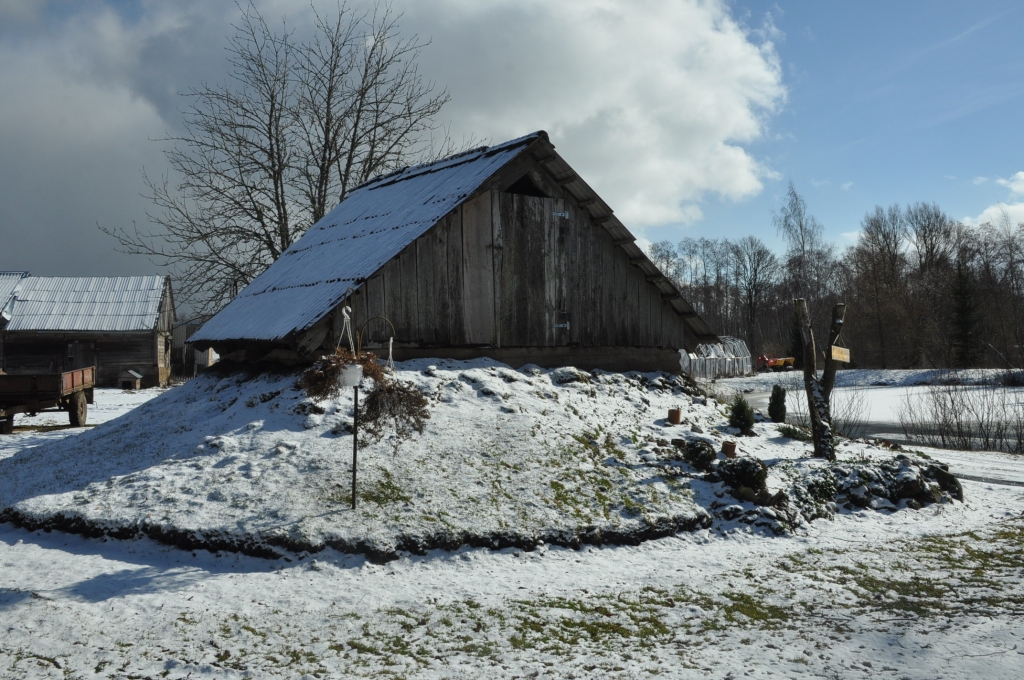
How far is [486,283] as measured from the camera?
12.2 meters

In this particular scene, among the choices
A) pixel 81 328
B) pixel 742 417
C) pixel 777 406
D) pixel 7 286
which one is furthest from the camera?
pixel 7 286

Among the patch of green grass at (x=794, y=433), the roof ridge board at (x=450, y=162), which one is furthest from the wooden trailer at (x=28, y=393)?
the patch of green grass at (x=794, y=433)

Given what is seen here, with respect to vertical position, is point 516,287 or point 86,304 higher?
point 86,304

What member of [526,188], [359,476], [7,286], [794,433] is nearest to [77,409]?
[526,188]

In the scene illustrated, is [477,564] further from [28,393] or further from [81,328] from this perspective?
[81,328]

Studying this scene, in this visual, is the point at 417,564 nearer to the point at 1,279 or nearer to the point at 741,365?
the point at 1,279

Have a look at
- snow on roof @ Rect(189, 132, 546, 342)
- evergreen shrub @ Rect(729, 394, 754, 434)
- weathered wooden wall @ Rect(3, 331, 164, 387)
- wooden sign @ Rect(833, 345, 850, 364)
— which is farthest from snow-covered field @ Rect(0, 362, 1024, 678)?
weathered wooden wall @ Rect(3, 331, 164, 387)

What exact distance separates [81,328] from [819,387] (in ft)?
113

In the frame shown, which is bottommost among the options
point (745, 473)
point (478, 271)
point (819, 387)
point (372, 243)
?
point (745, 473)

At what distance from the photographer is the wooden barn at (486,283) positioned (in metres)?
11.3

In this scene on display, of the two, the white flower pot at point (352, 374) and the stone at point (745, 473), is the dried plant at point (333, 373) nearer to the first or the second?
the white flower pot at point (352, 374)

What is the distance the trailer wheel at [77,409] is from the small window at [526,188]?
13.6 metres

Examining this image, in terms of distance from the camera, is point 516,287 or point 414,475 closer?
point 414,475

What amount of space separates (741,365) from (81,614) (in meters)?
49.7
